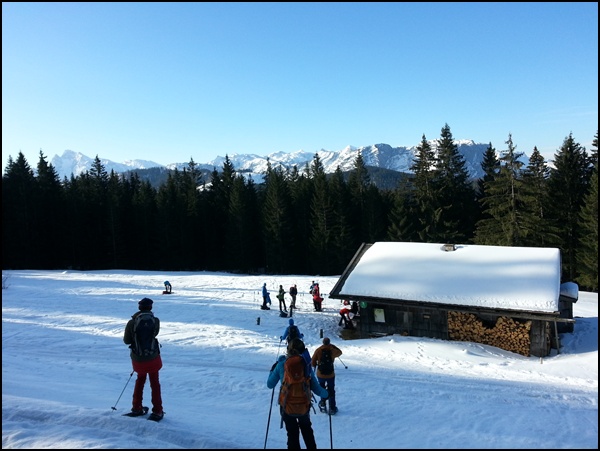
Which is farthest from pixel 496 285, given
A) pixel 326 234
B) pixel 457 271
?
pixel 326 234

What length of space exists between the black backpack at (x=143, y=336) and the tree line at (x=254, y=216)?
37878 millimetres

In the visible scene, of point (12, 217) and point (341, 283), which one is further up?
point (12, 217)

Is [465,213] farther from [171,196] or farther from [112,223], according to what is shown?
[112,223]

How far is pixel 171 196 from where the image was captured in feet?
191

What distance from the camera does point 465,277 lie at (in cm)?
2114

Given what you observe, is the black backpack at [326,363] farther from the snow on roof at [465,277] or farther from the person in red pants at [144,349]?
the snow on roof at [465,277]

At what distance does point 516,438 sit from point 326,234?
44000 mm

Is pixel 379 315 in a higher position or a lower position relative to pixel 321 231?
lower

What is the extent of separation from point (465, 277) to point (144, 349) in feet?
59.7

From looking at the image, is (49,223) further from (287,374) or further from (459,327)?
(287,374)

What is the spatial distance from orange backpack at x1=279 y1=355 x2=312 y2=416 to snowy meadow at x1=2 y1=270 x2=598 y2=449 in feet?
3.36

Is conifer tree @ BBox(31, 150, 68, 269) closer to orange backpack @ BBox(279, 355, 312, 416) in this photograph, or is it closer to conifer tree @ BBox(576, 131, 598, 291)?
orange backpack @ BBox(279, 355, 312, 416)

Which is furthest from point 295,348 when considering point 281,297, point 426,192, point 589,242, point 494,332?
Result: point 426,192

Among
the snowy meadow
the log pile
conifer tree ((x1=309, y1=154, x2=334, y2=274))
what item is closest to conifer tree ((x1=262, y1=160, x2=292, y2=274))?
conifer tree ((x1=309, y1=154, x2=334, y2=274))
